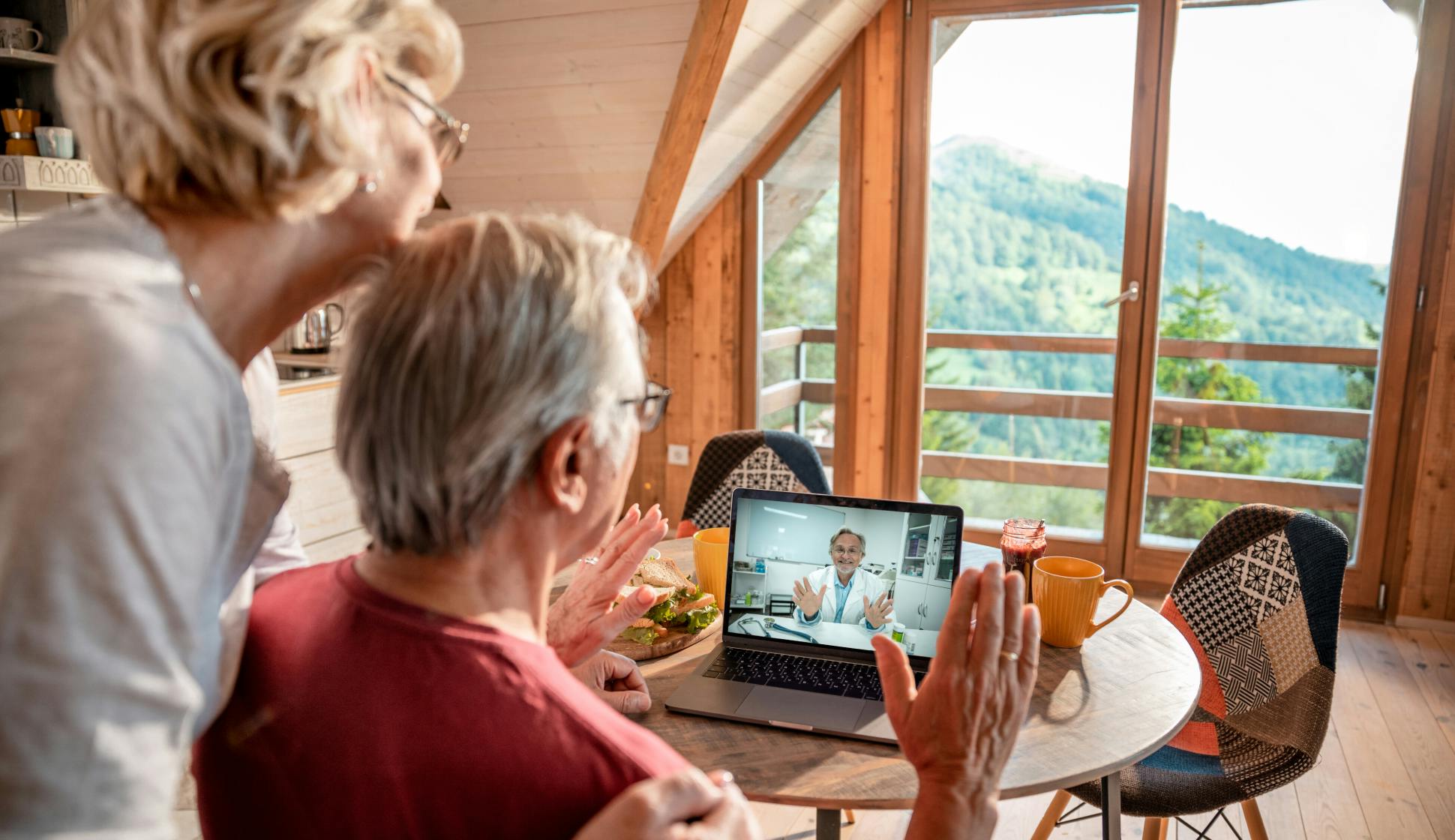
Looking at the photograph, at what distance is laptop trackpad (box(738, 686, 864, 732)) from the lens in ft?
4.24

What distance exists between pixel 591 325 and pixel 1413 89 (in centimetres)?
367

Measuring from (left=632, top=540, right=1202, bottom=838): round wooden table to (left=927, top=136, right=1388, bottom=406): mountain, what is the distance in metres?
2.45

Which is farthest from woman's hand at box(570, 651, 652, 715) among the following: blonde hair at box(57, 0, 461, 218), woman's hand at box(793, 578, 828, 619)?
blonde hair at box(57, 0, 461, 218)

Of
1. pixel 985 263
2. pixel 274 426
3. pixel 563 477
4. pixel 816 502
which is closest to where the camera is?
pixel 563 477

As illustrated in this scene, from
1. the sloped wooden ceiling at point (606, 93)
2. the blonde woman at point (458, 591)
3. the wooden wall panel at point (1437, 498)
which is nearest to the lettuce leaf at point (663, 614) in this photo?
the blonde woman at point (458, 591)

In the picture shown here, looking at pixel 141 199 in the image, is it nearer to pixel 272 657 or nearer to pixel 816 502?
pixel 272 657

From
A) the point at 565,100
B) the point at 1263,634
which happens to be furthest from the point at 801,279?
the point at 1263,634

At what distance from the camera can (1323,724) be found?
5.54 feet

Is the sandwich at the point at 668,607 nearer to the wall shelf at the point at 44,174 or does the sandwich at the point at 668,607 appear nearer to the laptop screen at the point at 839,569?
the laptop screen at the point at 839,569

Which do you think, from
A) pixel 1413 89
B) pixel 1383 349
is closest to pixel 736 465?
pixel 1383 349

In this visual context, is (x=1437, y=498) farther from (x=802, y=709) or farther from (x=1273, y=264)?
(x=802, y=709)

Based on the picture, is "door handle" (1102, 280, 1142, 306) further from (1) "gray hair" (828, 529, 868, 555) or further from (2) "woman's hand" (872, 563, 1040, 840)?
(2) "woman's hand" (872, 563, 1040, 840)

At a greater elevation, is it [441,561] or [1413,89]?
[1413,89]

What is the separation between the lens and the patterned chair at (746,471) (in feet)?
8.32
